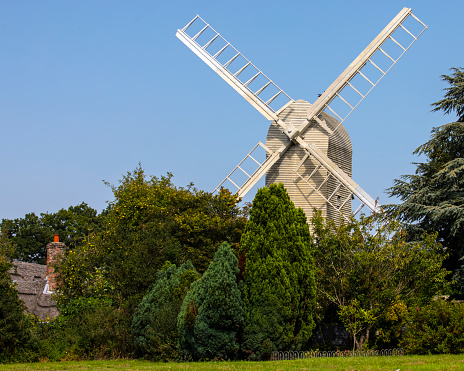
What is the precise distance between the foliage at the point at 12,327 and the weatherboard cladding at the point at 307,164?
14.5 m

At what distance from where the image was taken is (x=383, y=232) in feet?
71.5

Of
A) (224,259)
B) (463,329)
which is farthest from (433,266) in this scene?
(224,259)

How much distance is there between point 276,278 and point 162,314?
383 centimetres

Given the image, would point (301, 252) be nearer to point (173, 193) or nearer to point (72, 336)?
point (72, 336)

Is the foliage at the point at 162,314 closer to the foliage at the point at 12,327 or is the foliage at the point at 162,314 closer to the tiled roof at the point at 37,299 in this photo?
the foliage at the point at 12,327

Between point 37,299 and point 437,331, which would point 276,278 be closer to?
point 437,331

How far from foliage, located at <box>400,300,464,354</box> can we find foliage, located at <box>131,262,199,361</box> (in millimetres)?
6674

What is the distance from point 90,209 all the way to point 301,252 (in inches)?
1895

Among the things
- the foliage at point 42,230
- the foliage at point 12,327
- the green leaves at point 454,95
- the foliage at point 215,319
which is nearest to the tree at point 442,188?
the green leaves at point 454,95

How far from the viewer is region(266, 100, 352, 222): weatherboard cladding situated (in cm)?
3022

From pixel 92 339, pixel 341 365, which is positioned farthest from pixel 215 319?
pixel 92 339

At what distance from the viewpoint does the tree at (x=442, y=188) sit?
24578mm

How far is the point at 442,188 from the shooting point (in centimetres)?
2553

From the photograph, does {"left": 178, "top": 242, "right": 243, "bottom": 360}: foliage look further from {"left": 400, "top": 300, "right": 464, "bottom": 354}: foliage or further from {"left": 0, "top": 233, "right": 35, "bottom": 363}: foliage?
{"left": 0, "top": 233, "right": 35, "bottom": 363}: foliage
